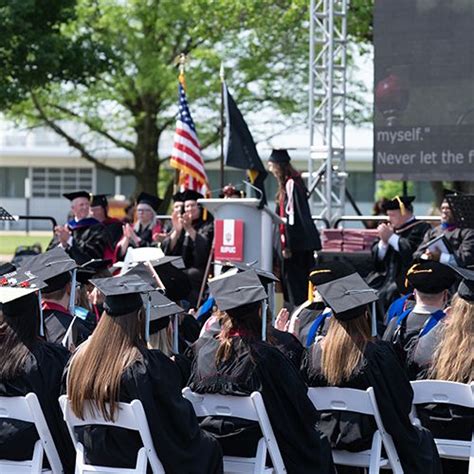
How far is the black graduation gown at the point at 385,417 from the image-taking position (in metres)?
5.61

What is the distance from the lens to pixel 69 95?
26141 millimetres

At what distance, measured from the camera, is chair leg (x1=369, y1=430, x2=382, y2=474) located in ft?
18.2

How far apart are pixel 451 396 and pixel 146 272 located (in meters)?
2.29

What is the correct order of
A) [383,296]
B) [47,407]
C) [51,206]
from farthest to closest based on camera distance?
[51,206], [383,296], [47,407]

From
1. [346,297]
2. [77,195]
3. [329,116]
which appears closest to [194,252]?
[77,195]

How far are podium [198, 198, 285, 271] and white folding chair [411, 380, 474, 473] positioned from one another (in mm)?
5397

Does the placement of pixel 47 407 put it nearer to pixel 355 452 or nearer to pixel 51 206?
pixel 355 452

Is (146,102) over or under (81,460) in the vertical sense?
over

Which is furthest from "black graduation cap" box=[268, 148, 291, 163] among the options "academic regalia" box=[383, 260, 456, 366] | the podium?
"academic regalia" box=[383, 260, 456, 366]

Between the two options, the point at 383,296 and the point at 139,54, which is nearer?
the point at 383,296

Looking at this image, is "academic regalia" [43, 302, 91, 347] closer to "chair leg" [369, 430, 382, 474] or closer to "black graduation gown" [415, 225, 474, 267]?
"chair leg" [369, 430, 382, 474]

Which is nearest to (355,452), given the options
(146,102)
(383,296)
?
(383,296)

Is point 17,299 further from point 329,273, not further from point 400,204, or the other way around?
point 400,204

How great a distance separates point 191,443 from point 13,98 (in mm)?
13687
